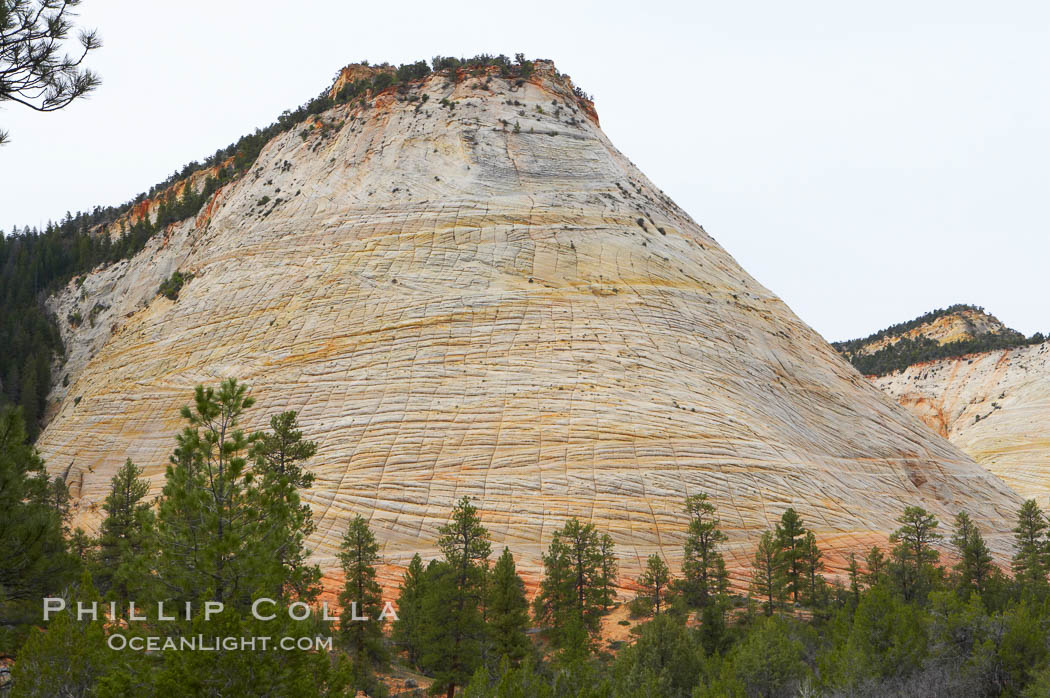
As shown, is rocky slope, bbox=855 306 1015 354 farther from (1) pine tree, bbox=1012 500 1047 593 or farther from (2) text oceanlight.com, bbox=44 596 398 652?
(2) text oceanlight.com, bbox=44 596 398 652

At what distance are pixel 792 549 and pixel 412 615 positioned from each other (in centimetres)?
1272

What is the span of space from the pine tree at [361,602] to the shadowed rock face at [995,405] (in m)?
50.1

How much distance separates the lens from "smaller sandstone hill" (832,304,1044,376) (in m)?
82.8

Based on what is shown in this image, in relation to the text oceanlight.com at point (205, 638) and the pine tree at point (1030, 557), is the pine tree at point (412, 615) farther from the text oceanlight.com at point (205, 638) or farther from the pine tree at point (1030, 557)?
the pine tree at point (1030, 557)

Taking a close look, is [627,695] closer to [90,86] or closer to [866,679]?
[866,679]

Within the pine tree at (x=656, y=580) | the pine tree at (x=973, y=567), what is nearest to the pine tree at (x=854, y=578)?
the pine tree at (x=973, y=567)

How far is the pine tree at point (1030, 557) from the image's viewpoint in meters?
29.6

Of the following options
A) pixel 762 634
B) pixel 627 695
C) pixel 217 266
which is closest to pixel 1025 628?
pixel 762 634

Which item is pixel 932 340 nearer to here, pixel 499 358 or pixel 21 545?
pixel 499 358

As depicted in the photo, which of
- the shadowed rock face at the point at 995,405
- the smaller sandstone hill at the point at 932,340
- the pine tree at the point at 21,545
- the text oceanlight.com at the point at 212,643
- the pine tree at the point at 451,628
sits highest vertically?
the smaller sandstone hill at the point at 932,340

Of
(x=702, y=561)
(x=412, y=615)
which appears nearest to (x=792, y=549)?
(x=702, y=561)

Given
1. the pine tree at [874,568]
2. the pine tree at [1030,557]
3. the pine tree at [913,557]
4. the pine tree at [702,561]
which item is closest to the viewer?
the pine tree at [702,561]

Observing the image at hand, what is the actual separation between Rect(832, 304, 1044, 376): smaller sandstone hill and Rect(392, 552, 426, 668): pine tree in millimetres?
71889

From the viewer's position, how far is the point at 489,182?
164 ft
